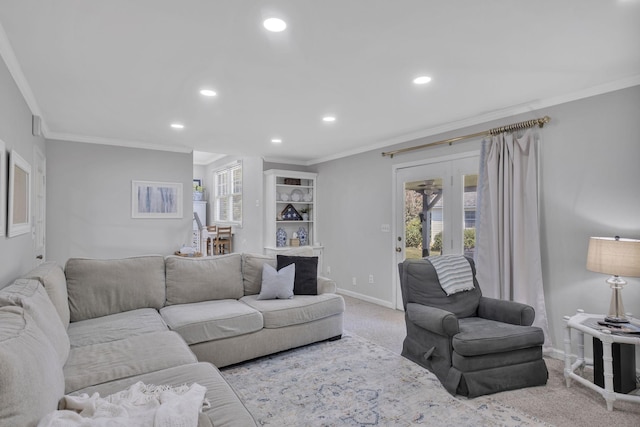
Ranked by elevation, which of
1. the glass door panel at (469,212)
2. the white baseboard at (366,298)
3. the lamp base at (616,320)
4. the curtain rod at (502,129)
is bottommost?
the white baseboard at (366,298)

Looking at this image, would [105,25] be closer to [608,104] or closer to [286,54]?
[286,54]

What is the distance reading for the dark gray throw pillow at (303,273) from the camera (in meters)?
3.66

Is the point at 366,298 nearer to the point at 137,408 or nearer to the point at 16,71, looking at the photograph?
the point at 137,408

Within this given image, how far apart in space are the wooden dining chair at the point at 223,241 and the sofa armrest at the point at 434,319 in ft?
16.4

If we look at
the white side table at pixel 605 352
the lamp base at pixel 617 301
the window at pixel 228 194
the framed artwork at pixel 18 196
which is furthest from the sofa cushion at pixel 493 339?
the window at pixel 228 194

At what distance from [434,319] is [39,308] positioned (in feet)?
8.21

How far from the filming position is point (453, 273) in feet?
10.1

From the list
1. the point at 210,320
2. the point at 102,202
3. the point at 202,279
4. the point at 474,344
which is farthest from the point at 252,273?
the point at 102,202

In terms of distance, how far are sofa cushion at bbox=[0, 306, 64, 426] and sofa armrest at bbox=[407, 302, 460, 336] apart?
226 cm

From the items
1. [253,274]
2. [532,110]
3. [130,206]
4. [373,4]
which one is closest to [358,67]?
[373,4]

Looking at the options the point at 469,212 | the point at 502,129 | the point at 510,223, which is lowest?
the point at 510,223

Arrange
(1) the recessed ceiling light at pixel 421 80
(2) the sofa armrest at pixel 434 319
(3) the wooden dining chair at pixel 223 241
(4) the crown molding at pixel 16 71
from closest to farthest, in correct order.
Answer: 1. (4) the crown molding at pixel 16 71
2. (2) the sofa armrest at pixel 434 319
3. (1) the recessed ceiling light at pixel 421 80
4. (3) the wooden dining chair at pixel 223 241

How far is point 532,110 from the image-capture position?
10.9ft

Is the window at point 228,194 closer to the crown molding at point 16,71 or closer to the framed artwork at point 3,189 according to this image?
the crown molding at point 16,71
